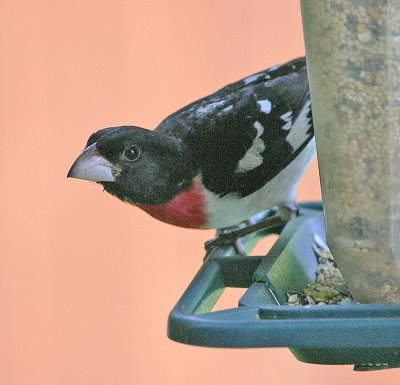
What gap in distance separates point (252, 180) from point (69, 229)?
6.75ft

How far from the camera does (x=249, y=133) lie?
190 centimetres

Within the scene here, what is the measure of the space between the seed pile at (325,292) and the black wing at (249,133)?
0.29m

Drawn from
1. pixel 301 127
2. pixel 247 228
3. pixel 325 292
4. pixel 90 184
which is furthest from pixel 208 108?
pixel 90 184

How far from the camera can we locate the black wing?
1901 millimetres

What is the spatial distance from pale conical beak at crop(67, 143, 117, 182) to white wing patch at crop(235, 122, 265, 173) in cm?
32

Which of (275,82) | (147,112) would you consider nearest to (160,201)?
(275,82)

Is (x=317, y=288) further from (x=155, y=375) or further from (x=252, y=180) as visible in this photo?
(x=155, y=375)

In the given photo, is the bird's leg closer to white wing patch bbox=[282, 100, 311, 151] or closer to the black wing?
the black wing

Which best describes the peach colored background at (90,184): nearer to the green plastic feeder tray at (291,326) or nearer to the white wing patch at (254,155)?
the white wing patch at (254,155)

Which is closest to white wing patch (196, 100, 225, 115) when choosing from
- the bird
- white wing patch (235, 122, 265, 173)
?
the bird

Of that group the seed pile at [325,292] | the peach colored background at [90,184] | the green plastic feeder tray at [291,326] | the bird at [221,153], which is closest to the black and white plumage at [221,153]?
the bird at [221,153]

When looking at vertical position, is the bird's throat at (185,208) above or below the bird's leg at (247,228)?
above

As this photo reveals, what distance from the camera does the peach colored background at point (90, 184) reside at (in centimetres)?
374

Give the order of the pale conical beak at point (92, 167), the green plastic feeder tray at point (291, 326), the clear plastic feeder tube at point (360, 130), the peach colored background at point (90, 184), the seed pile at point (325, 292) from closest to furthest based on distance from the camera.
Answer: the green plastic feeder tray at point (291, 326), the clear plastic feeder tube at point (360, 130), the seed pile at point (325, 292), the pale conical beak at point (92, 167), the peach colored background at point (90, 184)
